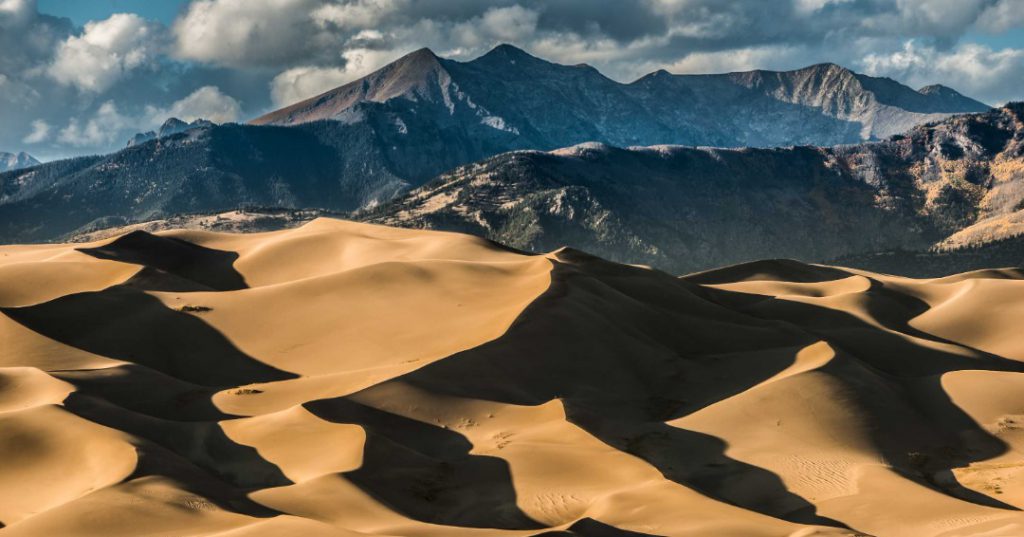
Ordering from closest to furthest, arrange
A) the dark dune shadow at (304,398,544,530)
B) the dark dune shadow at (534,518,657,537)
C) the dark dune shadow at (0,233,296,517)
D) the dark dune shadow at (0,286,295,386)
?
1. the dark dune shadow at (534,518,657,537)
2. the dark dune shadow at (304,398,544,530)
3. the dark dune shadow at (0,233,296,517)
4. the dark dune shadow at (0,286,295,386)

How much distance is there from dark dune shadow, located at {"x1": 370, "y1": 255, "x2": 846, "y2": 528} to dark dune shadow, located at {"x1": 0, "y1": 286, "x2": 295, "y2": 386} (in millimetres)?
9998

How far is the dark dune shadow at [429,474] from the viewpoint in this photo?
27312 millimetres

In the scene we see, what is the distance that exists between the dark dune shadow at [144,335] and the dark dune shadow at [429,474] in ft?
40.7

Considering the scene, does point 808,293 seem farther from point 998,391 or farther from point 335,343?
point 335,343

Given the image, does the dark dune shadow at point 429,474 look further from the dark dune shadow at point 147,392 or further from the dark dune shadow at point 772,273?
the dark dune shadow at point 772,273

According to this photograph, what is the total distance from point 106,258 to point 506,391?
37.6 metres

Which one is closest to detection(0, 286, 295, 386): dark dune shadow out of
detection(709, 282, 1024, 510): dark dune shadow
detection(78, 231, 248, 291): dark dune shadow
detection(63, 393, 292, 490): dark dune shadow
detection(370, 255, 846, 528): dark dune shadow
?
detection(370, 255, 846, 528): dark dune shadow

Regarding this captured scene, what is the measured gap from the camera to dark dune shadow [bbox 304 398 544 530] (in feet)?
89.6

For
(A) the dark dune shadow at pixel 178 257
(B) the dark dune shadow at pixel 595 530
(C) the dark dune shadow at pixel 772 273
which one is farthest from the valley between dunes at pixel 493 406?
(C) the dark dune shadow at pixel 772 273

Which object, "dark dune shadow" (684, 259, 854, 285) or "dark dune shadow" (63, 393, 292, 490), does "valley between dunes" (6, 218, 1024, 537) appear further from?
"dark dune shadow" (684, 259, 854, 285)

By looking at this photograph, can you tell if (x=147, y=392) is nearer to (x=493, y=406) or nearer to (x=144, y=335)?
(x=144, y=335)

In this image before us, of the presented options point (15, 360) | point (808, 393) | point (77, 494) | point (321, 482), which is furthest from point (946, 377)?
point (15, 360)

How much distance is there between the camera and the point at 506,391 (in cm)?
3934

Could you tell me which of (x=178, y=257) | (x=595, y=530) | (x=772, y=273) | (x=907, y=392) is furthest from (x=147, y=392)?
(x=772, y=273)
